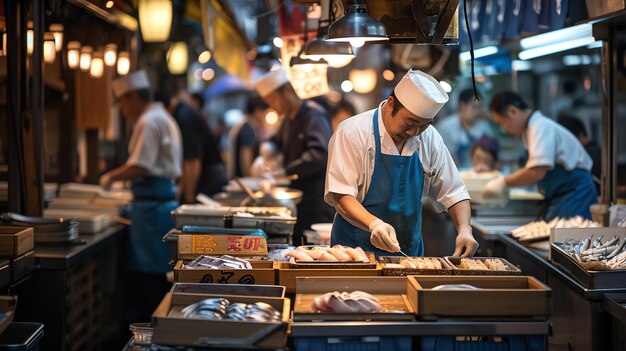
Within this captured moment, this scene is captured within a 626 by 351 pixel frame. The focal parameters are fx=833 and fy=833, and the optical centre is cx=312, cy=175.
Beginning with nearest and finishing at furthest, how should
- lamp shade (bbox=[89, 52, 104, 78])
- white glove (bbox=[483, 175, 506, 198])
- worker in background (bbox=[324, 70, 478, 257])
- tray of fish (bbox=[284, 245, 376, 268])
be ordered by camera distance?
tray of fish (bbox=[284, 245, 376, 268]) < worker in background (bbox=[324, 70, 478, 257]) < white glove (bbox=[483, 175, 506, 198]) < lamp shade (bbox=[89, 52, 104, 78])

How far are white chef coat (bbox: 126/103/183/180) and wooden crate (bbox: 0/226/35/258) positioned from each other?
3374 millimetres

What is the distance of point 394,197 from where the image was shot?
572 cm

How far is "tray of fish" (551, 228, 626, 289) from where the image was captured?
539 cm

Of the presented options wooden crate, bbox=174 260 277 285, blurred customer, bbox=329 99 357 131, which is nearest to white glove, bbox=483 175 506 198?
blurred customer, bbox=329 99 357 131

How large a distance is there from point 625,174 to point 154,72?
28.9ft

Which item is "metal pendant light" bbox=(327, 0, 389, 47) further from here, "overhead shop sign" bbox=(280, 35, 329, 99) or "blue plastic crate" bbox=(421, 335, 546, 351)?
"overhead shop sign" bbox=(280, 35, 329, 99)

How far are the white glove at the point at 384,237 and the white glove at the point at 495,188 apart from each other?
478 cm

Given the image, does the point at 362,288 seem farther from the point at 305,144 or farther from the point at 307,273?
the point at 305,144

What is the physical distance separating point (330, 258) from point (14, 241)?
8.09ft

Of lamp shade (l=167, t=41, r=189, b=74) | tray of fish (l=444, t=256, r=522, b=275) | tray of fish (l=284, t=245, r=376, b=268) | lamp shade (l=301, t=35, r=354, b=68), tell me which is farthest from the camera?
lamp shade (l=167, t=41, r=189, b=74)

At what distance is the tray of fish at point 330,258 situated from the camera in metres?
4.70

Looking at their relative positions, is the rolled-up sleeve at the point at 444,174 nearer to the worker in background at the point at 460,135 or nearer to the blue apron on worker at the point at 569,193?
the blue apron on worker at the point at 569,193

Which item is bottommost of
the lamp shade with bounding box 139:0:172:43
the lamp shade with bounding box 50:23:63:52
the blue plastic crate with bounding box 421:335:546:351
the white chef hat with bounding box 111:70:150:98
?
the blue plastic crate with bounding box 421:335:546:351

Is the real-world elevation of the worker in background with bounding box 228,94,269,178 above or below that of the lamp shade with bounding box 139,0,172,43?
below
